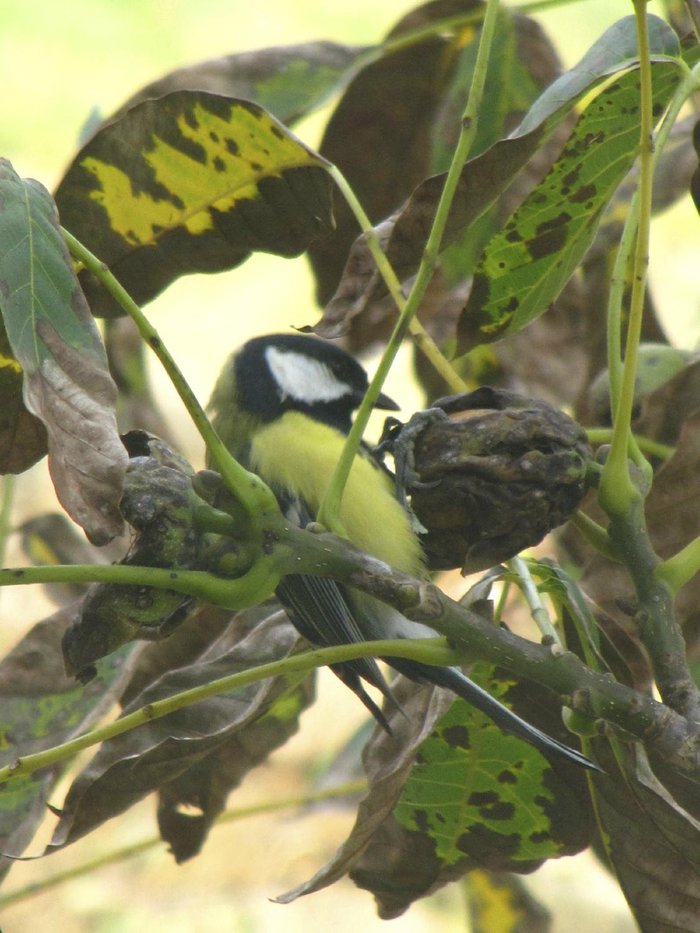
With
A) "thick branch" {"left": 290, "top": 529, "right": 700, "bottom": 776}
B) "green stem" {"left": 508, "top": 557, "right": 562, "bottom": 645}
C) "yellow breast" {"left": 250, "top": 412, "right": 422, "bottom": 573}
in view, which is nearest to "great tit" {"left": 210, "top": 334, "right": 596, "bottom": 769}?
"yellow breast" {"left": 250, "top": 412, "right": 422, "bottom": 573}

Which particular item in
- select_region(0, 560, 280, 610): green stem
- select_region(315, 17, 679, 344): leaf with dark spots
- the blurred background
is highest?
select_region(315, 17, 679, 344): leaf with dark spots

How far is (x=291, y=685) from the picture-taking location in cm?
108

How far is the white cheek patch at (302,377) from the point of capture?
1.72m

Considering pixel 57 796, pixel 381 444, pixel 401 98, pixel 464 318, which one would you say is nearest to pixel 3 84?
pixel 57 796

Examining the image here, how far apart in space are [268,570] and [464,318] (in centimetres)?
35

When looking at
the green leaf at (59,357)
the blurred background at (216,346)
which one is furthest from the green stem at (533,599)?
the blurred background at (216,346)

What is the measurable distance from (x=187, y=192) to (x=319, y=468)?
1.75 feet

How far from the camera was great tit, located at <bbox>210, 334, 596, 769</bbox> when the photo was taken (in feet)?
4.58

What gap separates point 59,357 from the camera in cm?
77

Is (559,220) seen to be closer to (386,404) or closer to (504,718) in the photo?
(504,718)

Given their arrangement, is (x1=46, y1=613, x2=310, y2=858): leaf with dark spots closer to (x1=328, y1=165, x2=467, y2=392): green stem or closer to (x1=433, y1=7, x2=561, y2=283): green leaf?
(x1=328, y1=165, x2=467, y2=392): green stem

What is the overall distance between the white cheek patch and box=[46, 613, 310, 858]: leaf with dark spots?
553mm

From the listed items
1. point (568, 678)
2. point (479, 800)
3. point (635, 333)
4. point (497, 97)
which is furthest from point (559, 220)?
point (497, 97)

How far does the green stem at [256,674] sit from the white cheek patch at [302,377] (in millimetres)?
901
